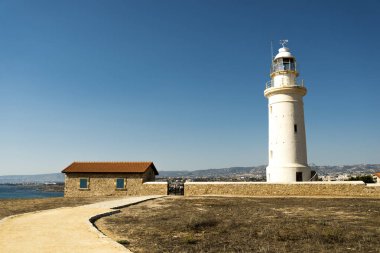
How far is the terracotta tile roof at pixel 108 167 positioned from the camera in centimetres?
2581

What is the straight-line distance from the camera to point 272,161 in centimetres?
2612

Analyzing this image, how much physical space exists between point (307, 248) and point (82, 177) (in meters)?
22.0

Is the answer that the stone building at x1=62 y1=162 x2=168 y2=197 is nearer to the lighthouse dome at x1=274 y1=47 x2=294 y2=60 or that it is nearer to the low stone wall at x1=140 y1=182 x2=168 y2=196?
the low stone wall at x1=140 y1=182 x2=168 y2=196

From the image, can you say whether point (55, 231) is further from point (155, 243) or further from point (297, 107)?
point (297, 107)

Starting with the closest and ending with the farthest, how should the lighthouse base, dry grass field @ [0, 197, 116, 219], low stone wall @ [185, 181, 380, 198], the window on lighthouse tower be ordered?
dry grass field @ [0, 197, 116, 219] < low stone wall @ [185, 181, 380, 198] < the lighthouse base < the window on lighthouse tower

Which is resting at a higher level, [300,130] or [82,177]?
[300,130]

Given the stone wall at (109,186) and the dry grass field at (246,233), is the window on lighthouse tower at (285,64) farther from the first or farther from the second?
the dry grass field at (246,233)

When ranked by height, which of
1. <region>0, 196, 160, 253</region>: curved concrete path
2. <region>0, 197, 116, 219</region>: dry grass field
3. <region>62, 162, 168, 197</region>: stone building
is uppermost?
<region>62, 162, 168, 197</region>: stone building

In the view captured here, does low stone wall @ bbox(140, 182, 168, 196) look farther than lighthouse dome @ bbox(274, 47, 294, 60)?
No

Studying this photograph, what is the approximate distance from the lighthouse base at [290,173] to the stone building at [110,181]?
880 centimetres

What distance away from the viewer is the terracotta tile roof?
84.7 ft

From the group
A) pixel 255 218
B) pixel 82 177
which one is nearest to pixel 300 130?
pixel 255 218

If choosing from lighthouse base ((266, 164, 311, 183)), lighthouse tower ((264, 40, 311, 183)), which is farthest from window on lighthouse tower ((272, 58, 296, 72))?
lighthouse base ((266, 164, 311, 183))

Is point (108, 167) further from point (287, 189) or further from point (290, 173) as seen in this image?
point (290, 173)
